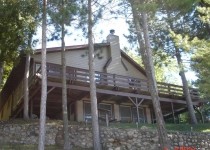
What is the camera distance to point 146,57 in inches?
626

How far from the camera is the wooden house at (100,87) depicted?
70.7 ft

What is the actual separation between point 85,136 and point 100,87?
525 centimetres

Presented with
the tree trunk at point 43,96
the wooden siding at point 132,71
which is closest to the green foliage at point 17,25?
the tree trunk at point 43,96

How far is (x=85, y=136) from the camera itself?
60.6ft

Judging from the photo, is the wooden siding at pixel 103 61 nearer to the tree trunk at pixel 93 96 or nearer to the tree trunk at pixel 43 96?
the tree trunk at pixel 93 96

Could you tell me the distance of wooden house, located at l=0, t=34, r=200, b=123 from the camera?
21562 mm

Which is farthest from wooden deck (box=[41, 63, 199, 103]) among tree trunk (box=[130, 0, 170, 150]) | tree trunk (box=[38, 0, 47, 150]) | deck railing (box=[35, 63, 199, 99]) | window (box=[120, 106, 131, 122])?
tree trunk (box=[130, 0, 170, 150])

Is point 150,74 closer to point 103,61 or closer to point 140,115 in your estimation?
point 103,61

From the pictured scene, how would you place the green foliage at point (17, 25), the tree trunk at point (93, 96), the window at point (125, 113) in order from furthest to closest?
the window at point (125, 113) < the green foliage at point (17, 25) < the tree trunk at point (93, 96)

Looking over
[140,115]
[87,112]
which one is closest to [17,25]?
[87,112]

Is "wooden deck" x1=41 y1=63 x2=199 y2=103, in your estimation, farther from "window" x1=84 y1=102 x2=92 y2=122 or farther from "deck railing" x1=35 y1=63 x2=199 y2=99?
"window" x1=84 y1=102 x2=92 y2=122

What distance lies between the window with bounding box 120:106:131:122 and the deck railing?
1954 mm

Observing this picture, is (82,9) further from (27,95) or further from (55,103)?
(55,103)

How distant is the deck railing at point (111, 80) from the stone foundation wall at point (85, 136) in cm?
360
